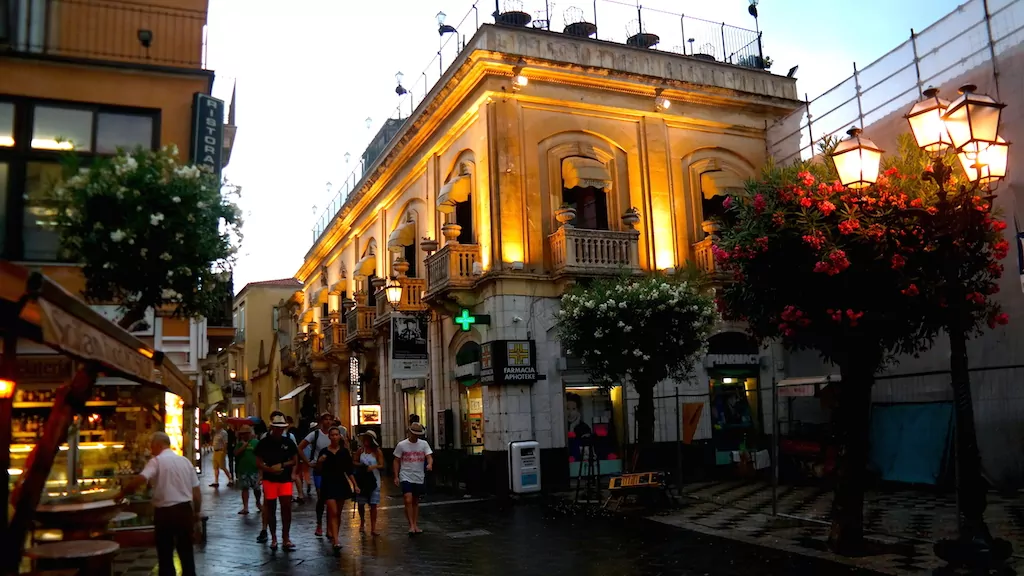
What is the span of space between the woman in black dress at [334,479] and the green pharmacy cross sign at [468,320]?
6881mm

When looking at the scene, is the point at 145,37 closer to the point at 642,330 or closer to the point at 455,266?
the point at 455,266

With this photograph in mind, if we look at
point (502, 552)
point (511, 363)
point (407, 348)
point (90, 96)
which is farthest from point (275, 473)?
point (407, 348)

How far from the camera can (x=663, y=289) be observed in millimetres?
14766

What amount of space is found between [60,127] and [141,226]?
4857 mm

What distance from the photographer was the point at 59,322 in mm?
5047

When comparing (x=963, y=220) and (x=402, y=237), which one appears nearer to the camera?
(x=963, y=220)

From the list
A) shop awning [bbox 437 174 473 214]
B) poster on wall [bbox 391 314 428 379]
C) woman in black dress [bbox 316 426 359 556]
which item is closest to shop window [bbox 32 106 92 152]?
woman in black dress [bbox 316 426 359 556]

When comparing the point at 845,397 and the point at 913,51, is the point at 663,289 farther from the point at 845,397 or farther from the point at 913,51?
the point at 913,51

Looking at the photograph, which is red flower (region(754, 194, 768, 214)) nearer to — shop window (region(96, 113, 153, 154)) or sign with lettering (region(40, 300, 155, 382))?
sign with lettering (region(40, 300, 155, 382))

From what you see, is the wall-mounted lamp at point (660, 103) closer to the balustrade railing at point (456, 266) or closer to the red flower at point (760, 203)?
the balustrade railing at point (456, 266)

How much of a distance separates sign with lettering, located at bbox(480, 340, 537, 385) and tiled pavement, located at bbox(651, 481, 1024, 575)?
4.27 metres

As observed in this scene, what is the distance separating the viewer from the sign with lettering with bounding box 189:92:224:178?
41.9ft

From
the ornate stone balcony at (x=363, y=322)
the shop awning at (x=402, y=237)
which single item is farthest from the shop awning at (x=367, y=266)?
the shop awning at (x=402, y=237)

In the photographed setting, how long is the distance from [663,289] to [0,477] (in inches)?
438
